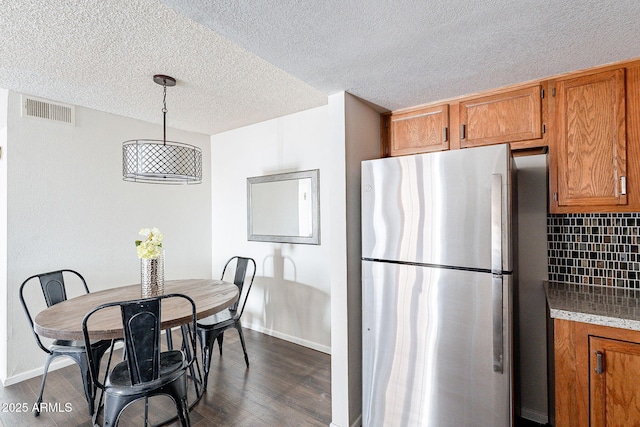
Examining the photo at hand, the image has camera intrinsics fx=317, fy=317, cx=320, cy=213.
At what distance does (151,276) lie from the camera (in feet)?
8.21

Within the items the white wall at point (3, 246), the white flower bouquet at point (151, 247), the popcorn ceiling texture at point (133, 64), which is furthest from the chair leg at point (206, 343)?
the popcorn ceiling texture at point (133, 64)

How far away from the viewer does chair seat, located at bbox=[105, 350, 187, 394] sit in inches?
68.5

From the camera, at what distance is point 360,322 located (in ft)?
7.06

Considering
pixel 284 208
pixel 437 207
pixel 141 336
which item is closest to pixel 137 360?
pixel 141 336

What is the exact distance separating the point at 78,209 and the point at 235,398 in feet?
7.84

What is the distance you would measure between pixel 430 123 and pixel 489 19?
3.20ft

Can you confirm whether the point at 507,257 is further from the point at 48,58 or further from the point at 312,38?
the point at 48,58

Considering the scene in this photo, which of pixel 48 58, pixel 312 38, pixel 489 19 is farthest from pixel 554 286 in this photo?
pixel 48 58

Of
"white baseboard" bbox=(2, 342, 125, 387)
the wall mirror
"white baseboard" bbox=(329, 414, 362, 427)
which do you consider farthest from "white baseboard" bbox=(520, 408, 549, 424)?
"white baseboard" bbox=(2, 342, 125, 387)

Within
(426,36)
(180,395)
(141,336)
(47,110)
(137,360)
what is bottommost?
(180,395)

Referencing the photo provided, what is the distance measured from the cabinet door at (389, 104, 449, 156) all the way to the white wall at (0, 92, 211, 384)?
2.85 meters

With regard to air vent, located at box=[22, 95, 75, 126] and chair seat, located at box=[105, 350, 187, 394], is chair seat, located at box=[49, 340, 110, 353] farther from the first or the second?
air vent, located at box=[22, 95, 75, 126]

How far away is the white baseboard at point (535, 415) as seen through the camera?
6.78ft

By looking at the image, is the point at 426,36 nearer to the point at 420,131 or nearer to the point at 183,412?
the point at 420,131
